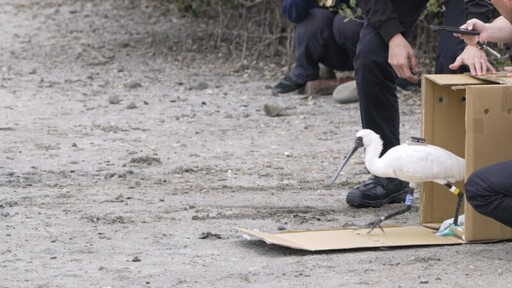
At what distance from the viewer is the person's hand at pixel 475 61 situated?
16.0 feet

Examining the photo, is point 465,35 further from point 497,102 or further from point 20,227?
point 20,227

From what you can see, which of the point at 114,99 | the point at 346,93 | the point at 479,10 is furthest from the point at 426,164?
the point at 114,99

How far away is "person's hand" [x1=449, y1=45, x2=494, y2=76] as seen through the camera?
486cm

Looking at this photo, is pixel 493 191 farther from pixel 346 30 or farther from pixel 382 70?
pixel 346 30

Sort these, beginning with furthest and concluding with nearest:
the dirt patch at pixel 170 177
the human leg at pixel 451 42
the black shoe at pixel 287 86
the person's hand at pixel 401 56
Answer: the black shoe at pixel 287 86
the human leg at pixel 451 42
the person's hand at pixel 401 56
the dirt patch at pixel 170 177

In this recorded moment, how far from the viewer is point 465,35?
493 cm

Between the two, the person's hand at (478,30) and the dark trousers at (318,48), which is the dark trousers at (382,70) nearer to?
the person's hand at (478,30)

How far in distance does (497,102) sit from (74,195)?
2.34m

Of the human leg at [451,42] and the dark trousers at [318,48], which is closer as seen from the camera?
the human leg at [451,42]

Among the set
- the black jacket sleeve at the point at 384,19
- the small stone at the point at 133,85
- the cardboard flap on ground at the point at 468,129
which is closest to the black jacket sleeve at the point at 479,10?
the black jacket sleeve at the point at 384,19

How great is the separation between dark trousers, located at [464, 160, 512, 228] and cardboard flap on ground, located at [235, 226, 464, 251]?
40 cm

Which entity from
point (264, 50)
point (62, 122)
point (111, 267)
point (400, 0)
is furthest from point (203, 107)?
point (111, 267)

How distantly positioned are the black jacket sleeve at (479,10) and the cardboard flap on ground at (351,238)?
1.03 metres

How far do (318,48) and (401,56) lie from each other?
368cm
